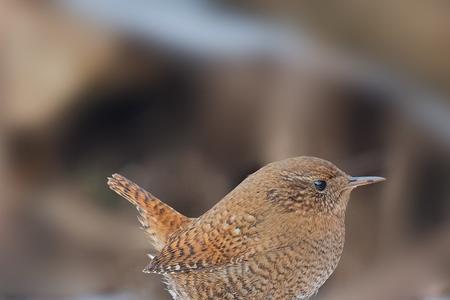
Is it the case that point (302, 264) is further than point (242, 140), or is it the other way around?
point (242, 140)

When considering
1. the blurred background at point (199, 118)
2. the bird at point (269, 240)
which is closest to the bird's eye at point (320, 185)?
the bird at point (269, 240)

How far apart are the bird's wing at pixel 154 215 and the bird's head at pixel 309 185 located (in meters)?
0.34

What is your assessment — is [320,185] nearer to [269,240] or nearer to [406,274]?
[269,240]

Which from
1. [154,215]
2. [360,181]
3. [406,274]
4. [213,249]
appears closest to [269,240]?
[213,249]

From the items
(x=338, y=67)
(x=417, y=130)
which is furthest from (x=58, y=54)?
(x=417, y=130)

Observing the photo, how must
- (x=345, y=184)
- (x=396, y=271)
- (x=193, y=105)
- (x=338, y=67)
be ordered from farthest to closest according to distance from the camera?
1. (x=193, y=105)
2. (x=338, y=67)
3. (x=396, y=271)
4. (x=345, y=184)

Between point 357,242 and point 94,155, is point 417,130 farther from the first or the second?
point 94,155

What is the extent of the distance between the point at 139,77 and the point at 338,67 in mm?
1407

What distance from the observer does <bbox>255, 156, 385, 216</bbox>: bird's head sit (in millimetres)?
2285

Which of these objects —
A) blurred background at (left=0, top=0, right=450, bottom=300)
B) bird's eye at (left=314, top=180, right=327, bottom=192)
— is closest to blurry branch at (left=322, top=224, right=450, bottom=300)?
blurred background at (left=0, top=0, right=450, bottom=300)

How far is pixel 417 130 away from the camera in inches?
209

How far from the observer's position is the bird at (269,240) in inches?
90.9

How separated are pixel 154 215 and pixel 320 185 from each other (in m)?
0.54

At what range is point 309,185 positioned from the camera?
234 centimetres
